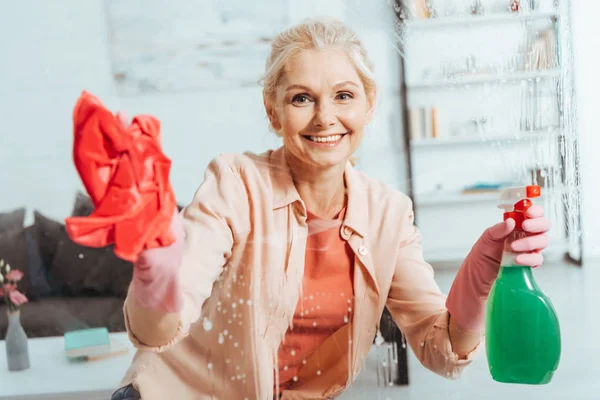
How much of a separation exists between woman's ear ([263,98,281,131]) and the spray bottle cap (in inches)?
12.9

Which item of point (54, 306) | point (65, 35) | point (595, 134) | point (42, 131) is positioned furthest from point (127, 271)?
point (595, 134)

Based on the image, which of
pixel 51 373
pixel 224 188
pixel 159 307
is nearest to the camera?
pixel 159 307

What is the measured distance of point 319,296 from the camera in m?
0.87

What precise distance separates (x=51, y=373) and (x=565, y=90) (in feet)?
2.82

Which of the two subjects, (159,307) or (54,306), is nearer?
(159,307)

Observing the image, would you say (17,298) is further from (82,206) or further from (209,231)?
(209,231)

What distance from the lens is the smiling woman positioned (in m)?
0.81

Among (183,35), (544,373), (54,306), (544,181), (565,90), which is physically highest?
(183,35)

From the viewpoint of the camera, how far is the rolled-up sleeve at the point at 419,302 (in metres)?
0.89

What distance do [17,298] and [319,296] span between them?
17.2 inches

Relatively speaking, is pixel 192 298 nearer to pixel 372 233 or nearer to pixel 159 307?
pixel 159 307

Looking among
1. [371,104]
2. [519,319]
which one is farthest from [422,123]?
[519,319]

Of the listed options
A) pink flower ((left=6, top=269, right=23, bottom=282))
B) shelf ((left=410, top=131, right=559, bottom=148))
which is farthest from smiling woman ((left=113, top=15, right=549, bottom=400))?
pink flower ((left=6, top=269, right=23, bottom=282))

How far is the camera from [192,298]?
0.80 m
